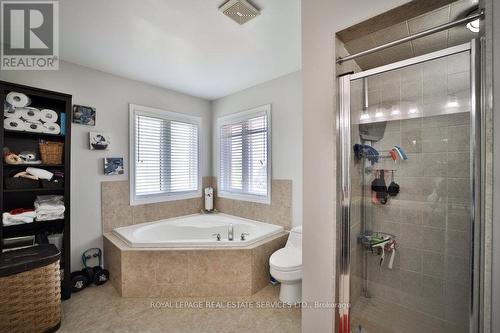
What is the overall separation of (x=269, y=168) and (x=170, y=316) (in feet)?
6.50

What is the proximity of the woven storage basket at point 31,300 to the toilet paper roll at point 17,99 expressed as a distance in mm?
1404

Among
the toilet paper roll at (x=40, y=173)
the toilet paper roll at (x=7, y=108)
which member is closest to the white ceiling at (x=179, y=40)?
the toilet paper roll at (x=7, y=108)

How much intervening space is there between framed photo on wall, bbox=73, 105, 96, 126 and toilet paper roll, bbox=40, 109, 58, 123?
341mm

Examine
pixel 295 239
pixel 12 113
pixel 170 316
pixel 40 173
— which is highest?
pixel 12 113

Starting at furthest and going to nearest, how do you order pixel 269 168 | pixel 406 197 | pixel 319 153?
1. pixel 269 168
2. pixel 406 197
3. pixel 319 153

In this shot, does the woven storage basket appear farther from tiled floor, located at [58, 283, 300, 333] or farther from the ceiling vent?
the ceiling vent

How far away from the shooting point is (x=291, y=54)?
2.33 meters

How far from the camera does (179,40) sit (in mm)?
2061

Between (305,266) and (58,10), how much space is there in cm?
258

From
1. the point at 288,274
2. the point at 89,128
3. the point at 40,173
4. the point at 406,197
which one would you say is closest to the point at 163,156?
the point at 89,128

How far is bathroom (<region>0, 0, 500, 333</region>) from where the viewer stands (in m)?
1.19

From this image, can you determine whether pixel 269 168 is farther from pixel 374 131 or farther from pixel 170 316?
pixel 170 316

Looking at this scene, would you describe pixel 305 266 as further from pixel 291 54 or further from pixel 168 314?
pixel 291 54

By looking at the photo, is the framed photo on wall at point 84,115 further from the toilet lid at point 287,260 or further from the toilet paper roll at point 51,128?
the toilet lid at point 287,260
